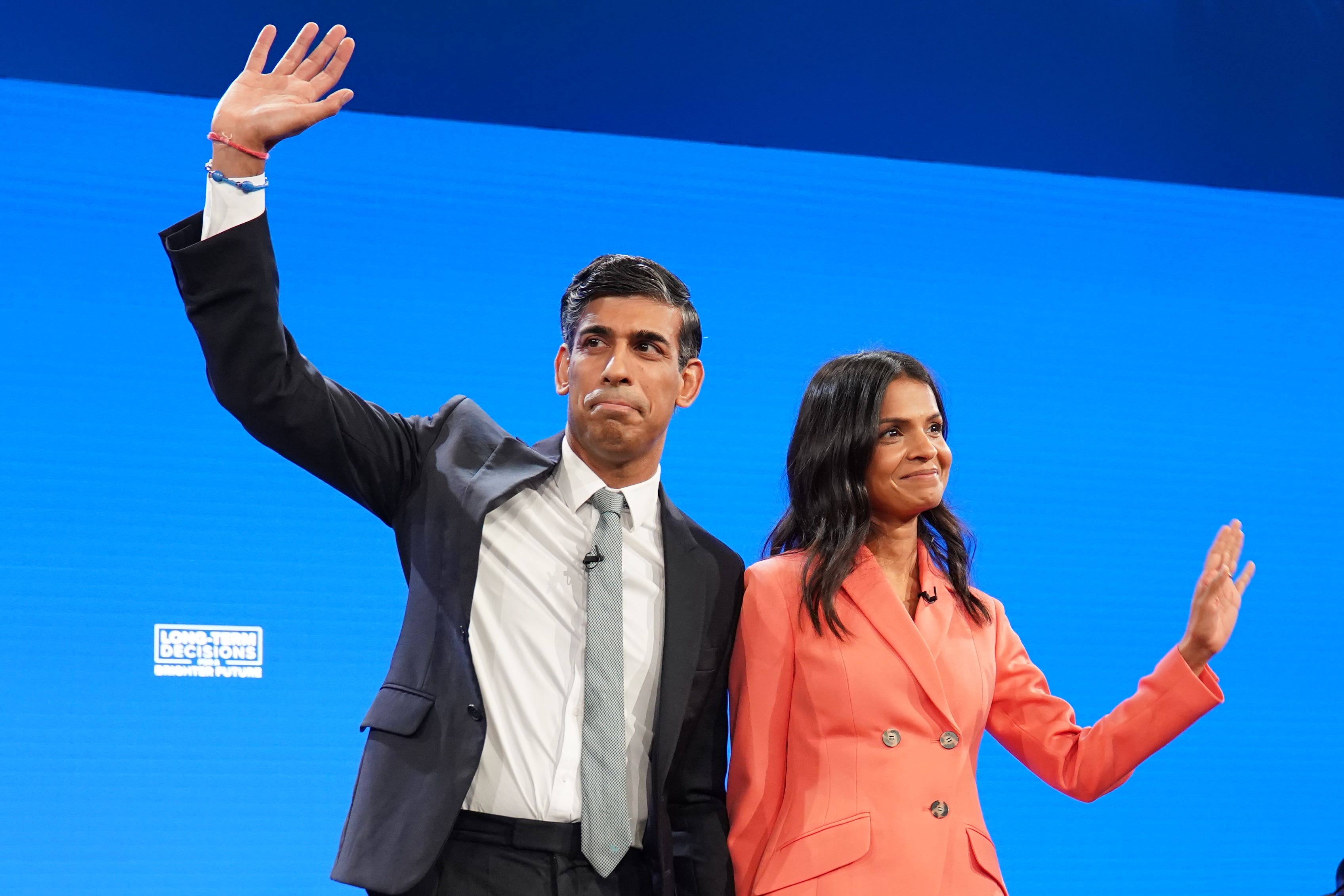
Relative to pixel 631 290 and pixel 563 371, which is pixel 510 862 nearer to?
pixel 563 371

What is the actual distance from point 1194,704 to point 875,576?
579 mm

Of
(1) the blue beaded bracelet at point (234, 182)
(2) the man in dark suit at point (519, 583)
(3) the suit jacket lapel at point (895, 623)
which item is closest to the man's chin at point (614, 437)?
(2) the man in dark suit at point (519, 583)

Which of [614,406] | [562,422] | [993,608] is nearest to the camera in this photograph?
[614,406]

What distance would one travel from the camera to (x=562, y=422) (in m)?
3.31

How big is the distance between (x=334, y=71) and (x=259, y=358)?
1.56 feet

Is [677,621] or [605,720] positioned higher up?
[677,621]

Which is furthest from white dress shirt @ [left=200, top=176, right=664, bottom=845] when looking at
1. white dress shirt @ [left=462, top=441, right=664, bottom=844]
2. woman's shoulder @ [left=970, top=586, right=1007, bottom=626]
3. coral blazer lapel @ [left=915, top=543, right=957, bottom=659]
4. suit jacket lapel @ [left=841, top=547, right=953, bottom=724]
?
woman's shoulder @ [left=970, top=586, right=1007, bottom=626]

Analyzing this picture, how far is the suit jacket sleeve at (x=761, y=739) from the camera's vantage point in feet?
7.16

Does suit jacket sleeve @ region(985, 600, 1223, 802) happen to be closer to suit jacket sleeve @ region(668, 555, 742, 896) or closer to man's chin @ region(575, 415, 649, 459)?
suit jacket sleeve @ region(668, 555, 742, 896)

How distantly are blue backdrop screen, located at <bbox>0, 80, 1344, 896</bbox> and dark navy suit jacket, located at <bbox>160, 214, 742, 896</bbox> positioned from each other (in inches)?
41.9

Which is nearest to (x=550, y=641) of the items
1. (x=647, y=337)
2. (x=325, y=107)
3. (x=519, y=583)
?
(x=519, y=583)

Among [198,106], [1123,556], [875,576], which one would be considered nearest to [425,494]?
[875,576]

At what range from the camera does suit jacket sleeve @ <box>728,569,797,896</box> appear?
2184 mm

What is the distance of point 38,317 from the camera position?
9.94ft
